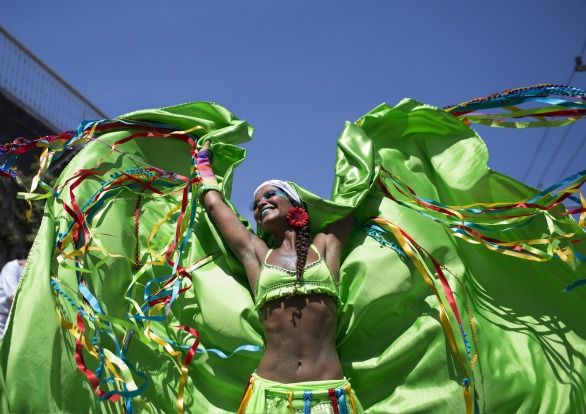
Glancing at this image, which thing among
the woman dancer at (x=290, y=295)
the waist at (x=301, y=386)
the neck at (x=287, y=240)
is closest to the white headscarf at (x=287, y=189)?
the woman dancer at (x=290, y=295)

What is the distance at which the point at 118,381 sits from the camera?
3111 mm

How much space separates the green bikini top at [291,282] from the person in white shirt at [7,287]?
1800 mm

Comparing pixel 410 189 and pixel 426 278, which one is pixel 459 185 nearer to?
pixel 410 189

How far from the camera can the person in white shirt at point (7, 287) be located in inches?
164

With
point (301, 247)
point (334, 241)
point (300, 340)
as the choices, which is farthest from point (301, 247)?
point (300, 340)

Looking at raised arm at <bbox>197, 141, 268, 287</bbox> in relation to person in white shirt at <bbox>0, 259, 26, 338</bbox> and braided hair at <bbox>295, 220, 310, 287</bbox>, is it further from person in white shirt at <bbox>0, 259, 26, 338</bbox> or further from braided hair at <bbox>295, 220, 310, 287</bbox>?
person in white shirt at <bbox>0, 259, 26, 338</bbox>

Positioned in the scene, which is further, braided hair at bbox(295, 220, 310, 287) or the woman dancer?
braided hair at bbox(295, 220, 310, 287)

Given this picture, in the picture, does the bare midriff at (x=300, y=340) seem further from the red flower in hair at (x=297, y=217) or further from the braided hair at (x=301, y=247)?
the red flower in hair at (x=297, y=217)

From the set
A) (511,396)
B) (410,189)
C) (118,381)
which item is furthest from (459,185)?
(118,381)

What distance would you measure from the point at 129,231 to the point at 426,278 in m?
1.52

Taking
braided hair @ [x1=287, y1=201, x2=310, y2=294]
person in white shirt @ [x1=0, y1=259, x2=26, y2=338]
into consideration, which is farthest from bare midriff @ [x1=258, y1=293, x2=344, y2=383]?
person in white shirt @ [x1=0, y1=259, x2=26, y2=338]

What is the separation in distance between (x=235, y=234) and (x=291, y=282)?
43cm

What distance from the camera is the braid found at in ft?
10.2

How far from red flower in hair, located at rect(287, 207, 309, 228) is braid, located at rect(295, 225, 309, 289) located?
24 mm
